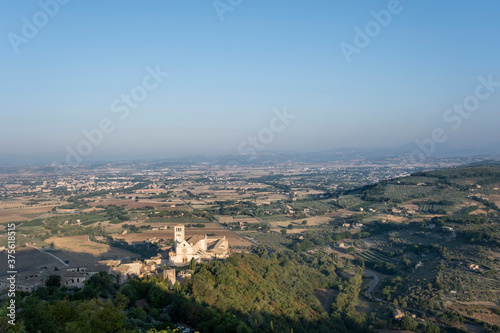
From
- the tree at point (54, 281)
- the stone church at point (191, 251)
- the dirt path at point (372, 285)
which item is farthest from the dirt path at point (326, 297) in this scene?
the tree at point (54, 281)

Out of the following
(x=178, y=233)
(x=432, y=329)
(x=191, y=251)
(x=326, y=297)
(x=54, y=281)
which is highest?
(x=178, y=233)

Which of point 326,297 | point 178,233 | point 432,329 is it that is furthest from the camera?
point 178,233

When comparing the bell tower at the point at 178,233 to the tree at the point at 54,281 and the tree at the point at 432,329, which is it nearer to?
the tree at the point at 54,281

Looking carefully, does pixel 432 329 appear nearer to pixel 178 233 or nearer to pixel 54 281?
pixel 178 233

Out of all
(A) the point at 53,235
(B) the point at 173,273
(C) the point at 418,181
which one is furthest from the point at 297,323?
(C) the point at 418,181

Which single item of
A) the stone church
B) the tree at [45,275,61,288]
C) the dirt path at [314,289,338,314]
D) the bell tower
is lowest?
the dirt path at [314,289,338,314]

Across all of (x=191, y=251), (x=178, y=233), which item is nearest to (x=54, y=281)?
(x=191, y=251)

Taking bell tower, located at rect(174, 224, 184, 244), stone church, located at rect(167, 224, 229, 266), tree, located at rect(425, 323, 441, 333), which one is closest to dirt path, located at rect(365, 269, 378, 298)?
tree, located at rect(425, 323, 441, 333)

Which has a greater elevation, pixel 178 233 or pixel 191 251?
pixel 178 233

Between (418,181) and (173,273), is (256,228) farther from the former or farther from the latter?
(418,181)

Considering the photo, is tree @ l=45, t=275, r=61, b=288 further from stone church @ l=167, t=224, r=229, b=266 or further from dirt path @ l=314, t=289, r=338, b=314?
dirt path @ l=314, t=289, r=338, b=314

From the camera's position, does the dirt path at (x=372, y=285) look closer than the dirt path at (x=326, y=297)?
No
